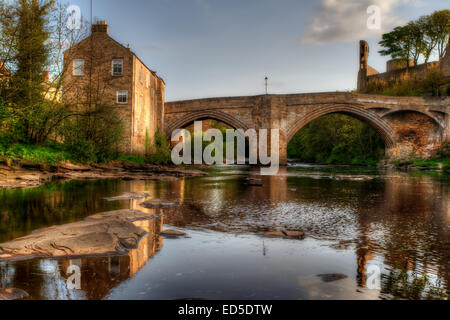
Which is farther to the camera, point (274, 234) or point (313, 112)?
point (313, 112)

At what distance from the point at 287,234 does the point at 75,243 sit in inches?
111

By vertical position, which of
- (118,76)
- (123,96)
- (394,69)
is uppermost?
(394,69)

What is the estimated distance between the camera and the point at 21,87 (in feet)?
46.4

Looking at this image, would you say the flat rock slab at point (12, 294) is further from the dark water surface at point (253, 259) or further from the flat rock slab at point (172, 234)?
the flat rock slab at point (172, 234)

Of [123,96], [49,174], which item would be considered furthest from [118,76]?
[49,174]

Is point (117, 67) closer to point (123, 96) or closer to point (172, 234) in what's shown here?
point (123, 96)

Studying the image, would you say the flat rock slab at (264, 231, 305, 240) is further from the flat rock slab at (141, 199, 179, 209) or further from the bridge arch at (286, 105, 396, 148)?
the bridge arch at (286, 105, 396, 148)

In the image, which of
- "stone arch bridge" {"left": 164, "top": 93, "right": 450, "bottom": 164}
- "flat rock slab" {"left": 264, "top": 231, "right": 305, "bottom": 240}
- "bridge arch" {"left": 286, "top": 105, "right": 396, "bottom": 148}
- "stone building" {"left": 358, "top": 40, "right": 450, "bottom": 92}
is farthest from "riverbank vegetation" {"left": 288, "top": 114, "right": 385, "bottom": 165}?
"flat rock slab" {"left": 264, "top": 231, "right": 305, "bottom": 240}

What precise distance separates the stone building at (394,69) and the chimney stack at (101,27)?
127ft

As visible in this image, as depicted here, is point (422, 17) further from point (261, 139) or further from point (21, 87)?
point (21, 87)

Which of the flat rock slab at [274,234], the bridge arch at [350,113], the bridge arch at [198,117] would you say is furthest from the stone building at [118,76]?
the flat rock slab at [274,234]

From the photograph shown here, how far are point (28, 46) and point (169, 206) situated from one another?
1092 cm

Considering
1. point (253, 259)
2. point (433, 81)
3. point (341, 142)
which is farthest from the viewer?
point (341, 142)

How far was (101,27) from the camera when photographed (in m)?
25.3
